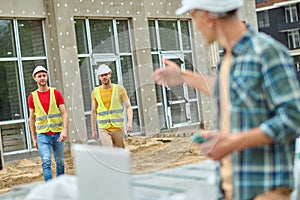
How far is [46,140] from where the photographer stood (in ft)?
25.1

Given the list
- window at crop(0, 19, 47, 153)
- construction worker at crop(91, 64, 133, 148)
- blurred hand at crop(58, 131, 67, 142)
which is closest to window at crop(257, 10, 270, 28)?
window at crop(0, 19, 47, 153)

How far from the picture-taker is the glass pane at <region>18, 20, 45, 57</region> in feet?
48.8

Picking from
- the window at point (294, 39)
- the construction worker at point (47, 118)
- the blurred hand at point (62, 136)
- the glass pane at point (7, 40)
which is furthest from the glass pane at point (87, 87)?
the window at point (294, 39)

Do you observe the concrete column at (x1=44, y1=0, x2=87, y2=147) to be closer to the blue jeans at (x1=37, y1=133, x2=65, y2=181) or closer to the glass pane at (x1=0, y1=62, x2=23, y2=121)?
the glass pane at (x1=0, y1=62, x2=23, y2=121)

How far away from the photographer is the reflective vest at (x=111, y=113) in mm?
5609

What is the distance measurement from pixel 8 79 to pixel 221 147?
12.9m

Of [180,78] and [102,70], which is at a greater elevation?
[102,70]

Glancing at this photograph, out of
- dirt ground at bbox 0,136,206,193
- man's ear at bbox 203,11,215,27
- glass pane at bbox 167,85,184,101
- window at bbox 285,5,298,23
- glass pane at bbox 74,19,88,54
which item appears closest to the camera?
man's ear at bbox 203,11,215,27

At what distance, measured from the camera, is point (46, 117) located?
762 cm

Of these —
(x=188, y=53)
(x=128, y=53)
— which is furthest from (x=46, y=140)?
(x=188, y=53)

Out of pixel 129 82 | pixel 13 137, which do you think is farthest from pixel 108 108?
pixel 13 137

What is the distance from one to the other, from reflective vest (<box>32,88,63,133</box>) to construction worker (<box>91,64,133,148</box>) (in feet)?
6.01

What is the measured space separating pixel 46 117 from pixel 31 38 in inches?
305

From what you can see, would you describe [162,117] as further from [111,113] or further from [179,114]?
[111,113]
